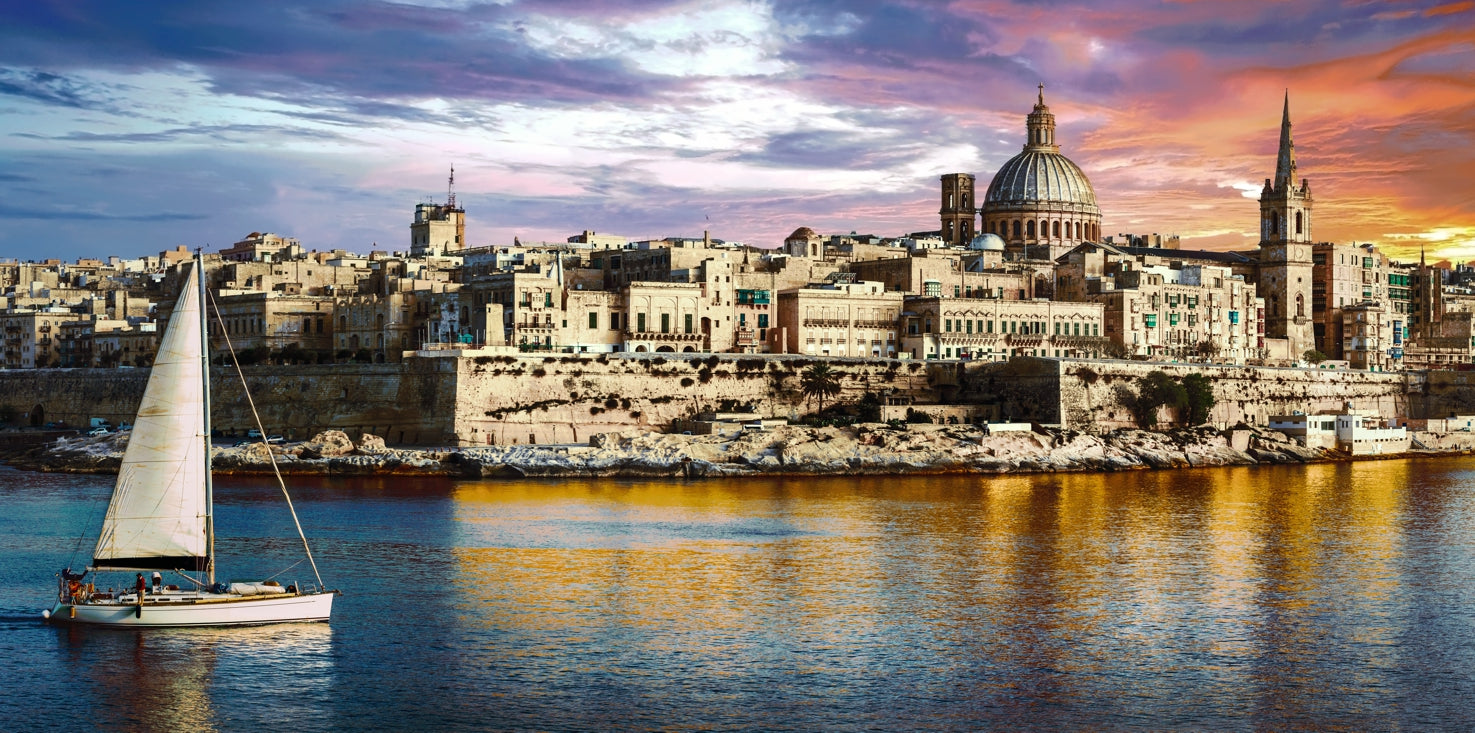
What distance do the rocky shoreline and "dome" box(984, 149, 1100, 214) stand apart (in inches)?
1221

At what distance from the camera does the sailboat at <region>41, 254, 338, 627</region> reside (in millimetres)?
24312

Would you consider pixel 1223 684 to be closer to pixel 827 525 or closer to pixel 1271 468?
pixel 827 525

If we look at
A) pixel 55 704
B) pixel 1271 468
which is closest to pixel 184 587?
pixel 55 704

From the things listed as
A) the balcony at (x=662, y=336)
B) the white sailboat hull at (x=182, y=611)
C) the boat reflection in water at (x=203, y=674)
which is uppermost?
the balcony at (x=662, y=336)

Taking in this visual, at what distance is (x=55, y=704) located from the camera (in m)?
20.8

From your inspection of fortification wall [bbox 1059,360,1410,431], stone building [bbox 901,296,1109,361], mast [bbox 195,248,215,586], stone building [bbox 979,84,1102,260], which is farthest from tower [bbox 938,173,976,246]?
mast [bbox 195,248,215,586]

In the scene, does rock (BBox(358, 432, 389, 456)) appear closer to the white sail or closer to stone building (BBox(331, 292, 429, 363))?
stone building (BBox(331, 292, 429, 363))

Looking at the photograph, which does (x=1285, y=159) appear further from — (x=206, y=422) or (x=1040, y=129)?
(x=206, y=422)

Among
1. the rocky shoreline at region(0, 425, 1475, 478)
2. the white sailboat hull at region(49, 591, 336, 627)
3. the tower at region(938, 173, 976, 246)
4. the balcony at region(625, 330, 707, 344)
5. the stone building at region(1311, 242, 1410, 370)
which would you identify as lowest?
the white sailboat hull at region(49, 591, 336, 627)

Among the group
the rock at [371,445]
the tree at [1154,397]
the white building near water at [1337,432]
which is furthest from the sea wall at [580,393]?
the white building near water at [1337,432]

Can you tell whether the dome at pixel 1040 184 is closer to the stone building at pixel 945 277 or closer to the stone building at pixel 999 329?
the stone building at pixel 945 277

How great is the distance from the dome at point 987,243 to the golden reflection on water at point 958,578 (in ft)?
111

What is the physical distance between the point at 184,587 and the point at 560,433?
1054 inches

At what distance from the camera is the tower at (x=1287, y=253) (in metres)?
81.4
